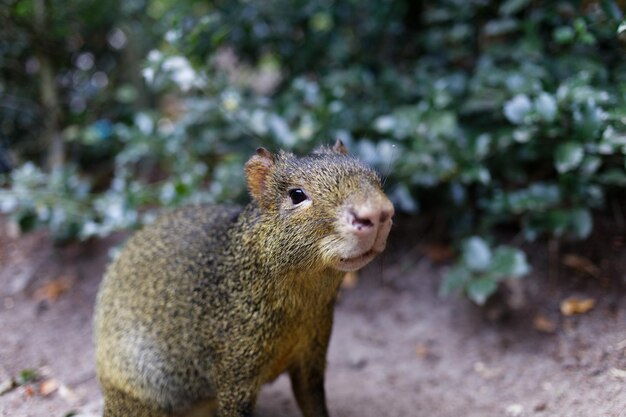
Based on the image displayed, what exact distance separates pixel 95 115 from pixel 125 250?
303cm

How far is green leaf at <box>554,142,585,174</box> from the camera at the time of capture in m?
3.41

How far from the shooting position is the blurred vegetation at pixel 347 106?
3.70 m

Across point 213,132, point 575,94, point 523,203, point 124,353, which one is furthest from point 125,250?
point 575,94

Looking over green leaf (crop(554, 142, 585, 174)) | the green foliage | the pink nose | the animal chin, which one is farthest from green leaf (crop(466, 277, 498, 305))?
the pink nose

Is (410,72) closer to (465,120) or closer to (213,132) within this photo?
(465,120)

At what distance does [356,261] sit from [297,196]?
0.40m

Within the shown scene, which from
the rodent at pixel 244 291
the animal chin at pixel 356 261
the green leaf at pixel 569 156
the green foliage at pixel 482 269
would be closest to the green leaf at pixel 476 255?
the green foliage at pixel 482 269

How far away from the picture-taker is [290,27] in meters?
5.29

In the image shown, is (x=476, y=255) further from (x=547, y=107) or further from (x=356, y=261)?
(x=356, y=261)

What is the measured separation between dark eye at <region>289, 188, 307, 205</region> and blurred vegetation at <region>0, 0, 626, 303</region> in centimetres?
168

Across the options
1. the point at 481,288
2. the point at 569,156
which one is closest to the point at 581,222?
the point at 569,156

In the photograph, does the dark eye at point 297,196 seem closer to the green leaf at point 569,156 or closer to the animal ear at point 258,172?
the animal ear at point 258,172

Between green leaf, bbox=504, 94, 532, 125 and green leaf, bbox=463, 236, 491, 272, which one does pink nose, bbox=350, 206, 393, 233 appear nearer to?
green leaf, bbox=504, 94, 532, 125

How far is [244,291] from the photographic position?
9.05ft
